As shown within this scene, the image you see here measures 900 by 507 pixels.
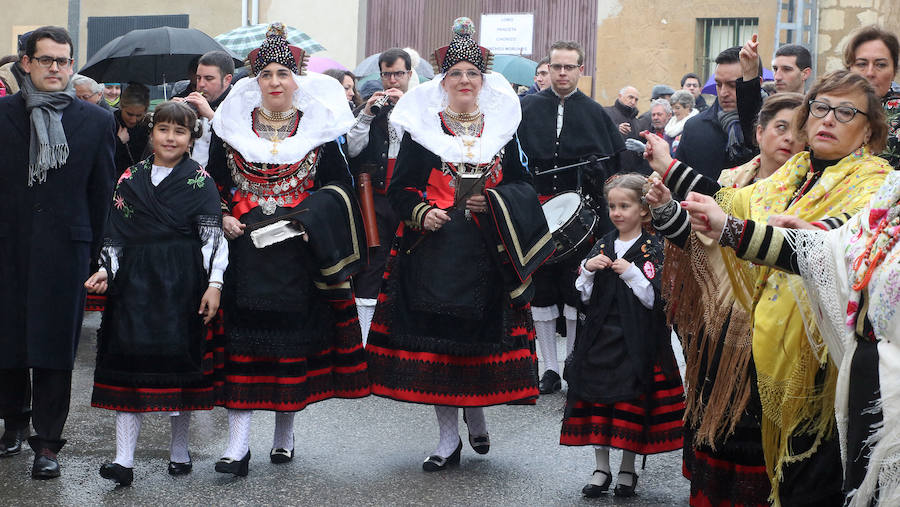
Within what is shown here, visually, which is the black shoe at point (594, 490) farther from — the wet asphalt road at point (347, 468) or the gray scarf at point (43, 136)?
the gray scarf at point (43, 136)

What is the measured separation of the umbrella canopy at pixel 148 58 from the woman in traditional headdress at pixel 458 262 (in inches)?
169

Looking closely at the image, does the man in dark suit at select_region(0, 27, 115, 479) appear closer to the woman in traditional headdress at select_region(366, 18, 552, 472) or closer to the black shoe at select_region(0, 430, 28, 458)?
the black shoe at select_region(0, 430, 28, 458)

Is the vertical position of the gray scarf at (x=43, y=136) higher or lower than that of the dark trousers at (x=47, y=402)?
higher

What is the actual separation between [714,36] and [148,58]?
1285 cm

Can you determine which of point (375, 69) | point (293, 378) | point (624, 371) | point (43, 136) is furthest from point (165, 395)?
point (375, 69)

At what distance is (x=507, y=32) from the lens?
856 inches

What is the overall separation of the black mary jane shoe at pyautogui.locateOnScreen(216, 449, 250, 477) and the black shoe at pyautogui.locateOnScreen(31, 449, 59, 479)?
2.44 feet

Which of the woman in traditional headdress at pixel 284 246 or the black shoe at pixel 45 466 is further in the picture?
the woman in traditional headdress at pixel 284 246

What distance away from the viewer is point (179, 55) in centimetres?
979

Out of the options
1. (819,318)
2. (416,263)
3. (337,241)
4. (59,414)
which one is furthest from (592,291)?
(59,414)

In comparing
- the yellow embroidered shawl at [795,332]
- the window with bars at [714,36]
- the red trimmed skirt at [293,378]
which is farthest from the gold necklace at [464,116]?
the window with bars at [714,36]

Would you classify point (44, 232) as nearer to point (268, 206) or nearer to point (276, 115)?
point (268, 206)

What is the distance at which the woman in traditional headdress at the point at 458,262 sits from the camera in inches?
228

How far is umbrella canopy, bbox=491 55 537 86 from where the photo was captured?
592 inches
